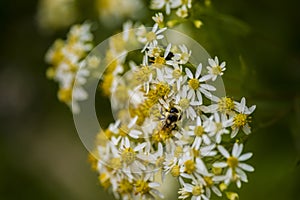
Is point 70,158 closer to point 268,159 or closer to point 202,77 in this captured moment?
point 268,159

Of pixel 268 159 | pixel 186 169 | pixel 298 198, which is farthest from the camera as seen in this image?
pixel 268 159

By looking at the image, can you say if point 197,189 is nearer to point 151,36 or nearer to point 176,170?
point 176,170

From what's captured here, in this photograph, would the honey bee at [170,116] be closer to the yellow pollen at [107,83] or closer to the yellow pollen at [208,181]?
the yellow pollen at [208,181]

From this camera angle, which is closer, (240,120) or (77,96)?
(240,120)

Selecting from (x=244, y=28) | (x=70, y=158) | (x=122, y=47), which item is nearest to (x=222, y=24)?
(x=244, y=28)

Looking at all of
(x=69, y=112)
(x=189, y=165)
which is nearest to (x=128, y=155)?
(x=189, y=165)

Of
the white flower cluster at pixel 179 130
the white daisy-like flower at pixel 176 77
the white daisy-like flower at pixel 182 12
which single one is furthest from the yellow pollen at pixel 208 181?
the white daisy-like flower at pixel 182 12
